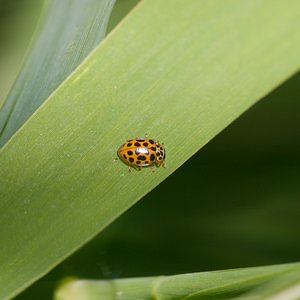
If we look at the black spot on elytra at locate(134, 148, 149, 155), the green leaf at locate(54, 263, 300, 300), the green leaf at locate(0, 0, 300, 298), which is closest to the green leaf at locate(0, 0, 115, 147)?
the green leaf at locate(0, 0, 300, 298)

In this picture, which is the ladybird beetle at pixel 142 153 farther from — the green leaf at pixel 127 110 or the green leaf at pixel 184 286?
the green leaf at pixel 184 286

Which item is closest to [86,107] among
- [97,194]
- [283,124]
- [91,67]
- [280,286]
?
[91,67]

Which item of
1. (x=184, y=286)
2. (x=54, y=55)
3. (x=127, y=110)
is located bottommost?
(x=184, y=286)

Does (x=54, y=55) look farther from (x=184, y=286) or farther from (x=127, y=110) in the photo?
(x=184, y=286)

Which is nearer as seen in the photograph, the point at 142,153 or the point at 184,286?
the point at 184,286

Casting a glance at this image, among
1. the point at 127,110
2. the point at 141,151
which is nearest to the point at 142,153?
the point at 141,151

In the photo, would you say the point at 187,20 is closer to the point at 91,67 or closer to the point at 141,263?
the point at 91,67

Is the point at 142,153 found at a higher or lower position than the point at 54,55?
lower

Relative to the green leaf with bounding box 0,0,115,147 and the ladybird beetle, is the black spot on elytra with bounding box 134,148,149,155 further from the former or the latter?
the green leaf with bounding box 0,0,115,147
